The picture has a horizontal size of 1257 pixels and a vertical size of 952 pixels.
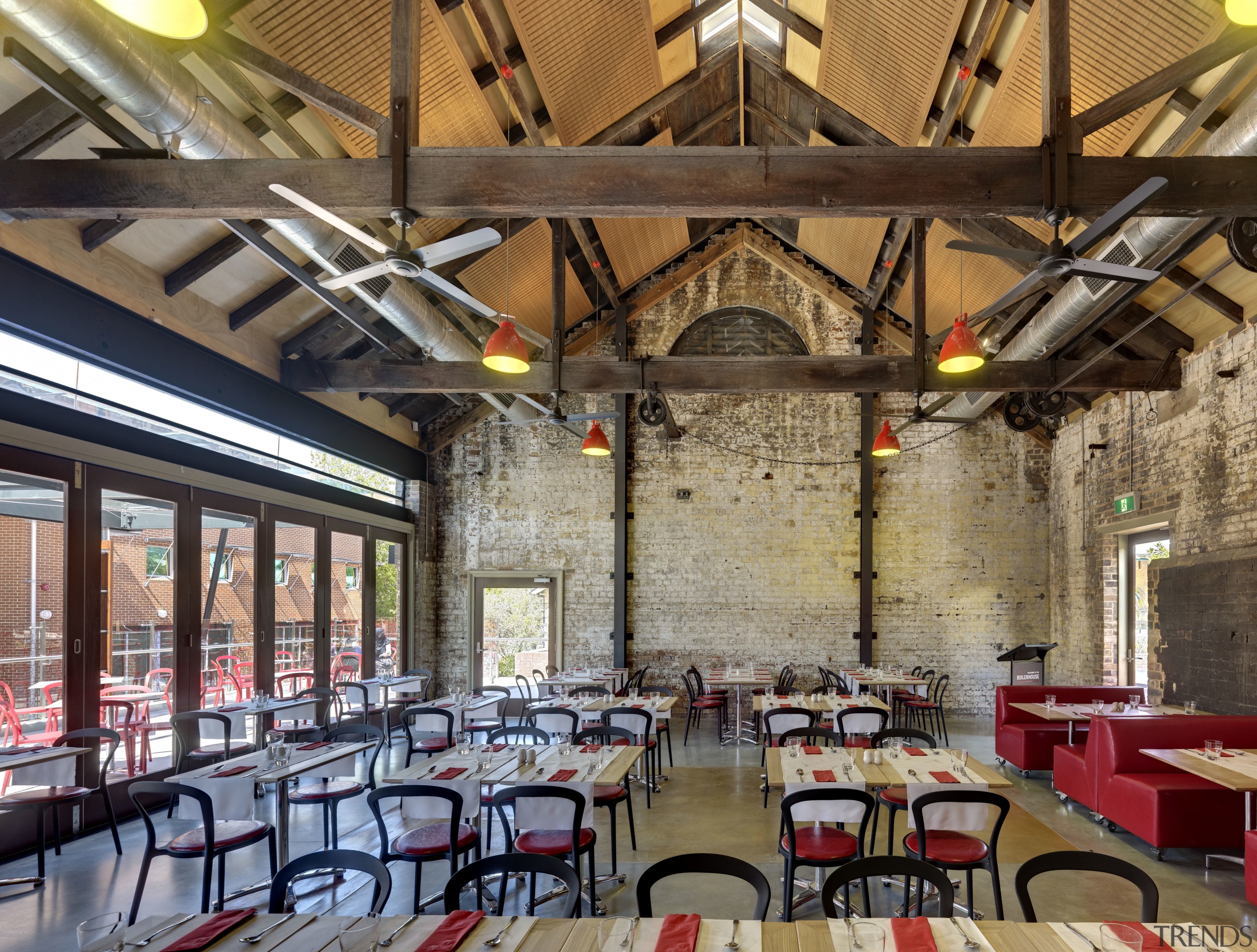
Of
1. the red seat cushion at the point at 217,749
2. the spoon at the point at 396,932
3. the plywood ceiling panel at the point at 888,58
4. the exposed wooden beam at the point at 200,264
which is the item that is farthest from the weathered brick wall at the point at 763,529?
the spoon at the point at 396,932

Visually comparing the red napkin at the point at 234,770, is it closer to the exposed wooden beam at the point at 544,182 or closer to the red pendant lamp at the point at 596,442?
the exposed wooden beam at the point at 544,182

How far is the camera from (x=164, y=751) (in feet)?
24.9

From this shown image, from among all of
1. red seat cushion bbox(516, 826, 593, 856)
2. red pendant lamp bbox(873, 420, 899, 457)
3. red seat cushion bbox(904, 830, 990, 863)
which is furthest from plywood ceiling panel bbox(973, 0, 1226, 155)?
red seat cushion bbox(516, 826, 593, 856)

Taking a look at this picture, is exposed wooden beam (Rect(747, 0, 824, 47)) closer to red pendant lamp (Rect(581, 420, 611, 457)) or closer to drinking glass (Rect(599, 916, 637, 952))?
red pendant lamp (Rect(581, 420, 611, 457))

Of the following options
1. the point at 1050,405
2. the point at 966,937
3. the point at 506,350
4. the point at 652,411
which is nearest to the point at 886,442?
the point at 1050,405

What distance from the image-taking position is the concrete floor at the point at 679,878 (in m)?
4.89

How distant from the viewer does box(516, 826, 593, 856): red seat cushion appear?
462 centimetres

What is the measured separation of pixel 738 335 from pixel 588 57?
6.13 metres

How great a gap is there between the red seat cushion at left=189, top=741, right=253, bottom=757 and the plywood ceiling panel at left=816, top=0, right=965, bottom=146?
8885 mm

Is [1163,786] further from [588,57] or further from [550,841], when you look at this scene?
[588,57]

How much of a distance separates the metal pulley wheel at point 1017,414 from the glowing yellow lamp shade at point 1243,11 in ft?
23.1

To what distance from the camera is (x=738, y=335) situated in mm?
13438

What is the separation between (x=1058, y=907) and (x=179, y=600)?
770 centimetres

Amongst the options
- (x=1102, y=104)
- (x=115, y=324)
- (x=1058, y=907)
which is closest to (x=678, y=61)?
(x=1102, y=104)
